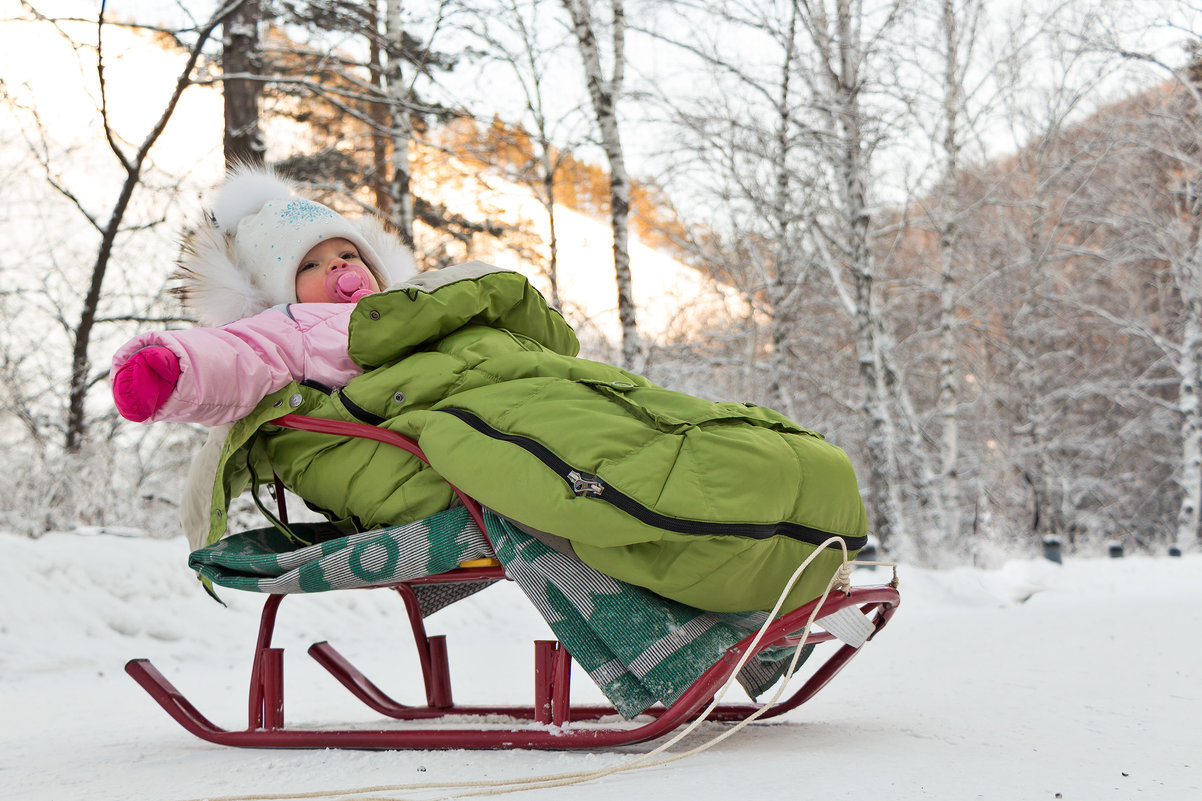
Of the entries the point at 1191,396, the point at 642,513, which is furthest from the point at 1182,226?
the point at 642,513

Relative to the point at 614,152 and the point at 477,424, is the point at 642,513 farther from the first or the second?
the point at 614,152

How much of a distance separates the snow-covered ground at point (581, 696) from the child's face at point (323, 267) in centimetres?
112

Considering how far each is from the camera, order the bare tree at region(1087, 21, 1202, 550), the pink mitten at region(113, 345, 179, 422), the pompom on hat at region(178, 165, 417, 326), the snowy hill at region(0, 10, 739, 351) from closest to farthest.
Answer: the pink mitten at region(113, 345, 179, 422)
the pompom on hat at region(178, 165, 417, 326)
the snowy hill at region(0, 10, 739, 351)
the bare tree at region(1087, 21, 1202, 550)

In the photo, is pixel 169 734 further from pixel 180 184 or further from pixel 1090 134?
pixel 1090 134

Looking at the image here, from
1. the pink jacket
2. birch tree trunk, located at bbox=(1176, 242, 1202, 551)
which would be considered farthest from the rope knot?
birch tree trunk, located at bbox=(1176, 242, 1202, 551)

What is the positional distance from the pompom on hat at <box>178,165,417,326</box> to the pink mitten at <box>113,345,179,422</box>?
0.63m

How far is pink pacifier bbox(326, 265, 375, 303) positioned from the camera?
7.96 ft

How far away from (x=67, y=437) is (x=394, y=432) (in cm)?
608

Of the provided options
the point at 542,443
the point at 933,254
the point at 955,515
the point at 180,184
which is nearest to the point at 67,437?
the point at 180,184

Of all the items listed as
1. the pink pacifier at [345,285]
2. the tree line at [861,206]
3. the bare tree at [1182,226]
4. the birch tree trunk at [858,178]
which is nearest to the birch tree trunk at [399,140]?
the tree line at [861,206]

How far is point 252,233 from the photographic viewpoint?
247 centimetres

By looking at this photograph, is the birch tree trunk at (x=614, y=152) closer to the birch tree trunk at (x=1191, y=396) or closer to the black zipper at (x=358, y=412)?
the black zipper at (x=358, y=412)

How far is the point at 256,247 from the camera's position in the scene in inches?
96.0

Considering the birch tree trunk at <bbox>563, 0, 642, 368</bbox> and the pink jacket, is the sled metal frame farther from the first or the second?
the birch tree trunk at <bbox>563, 0, 642, 368</bbox>
